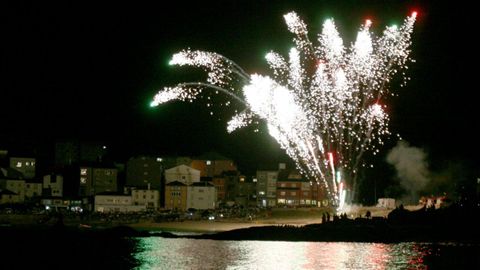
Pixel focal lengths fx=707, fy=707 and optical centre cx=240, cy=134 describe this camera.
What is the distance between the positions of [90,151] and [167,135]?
19.9 meters

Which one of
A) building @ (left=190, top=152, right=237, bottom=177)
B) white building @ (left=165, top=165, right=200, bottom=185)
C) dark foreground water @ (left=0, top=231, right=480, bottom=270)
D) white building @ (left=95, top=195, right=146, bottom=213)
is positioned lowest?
dark foreground water @ (left=0, top=231, right=480, bottom=270)

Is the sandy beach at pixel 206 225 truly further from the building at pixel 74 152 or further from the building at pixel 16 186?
the building at pixel 74 152

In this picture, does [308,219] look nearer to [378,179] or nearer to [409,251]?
[378,179]

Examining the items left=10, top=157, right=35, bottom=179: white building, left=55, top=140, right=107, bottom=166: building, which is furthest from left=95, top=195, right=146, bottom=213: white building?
left=55, top=140, right=107, bottom=166: building

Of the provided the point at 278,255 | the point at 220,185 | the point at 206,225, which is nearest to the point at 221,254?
the point at 278,255

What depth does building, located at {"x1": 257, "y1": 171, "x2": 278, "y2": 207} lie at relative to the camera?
10688 centimetres

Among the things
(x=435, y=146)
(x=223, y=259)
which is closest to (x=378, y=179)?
(x=435, y=146)

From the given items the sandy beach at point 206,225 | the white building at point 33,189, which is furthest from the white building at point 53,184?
the sandy beach at point 206,225

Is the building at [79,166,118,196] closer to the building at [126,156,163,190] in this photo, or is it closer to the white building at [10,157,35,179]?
the building at [126,156,163,190]

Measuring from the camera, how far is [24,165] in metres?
99.6

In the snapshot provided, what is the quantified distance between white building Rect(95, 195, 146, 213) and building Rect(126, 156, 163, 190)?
1258 cm

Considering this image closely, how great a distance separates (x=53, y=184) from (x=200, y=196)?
19.4 metres

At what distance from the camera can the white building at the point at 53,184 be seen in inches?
3659

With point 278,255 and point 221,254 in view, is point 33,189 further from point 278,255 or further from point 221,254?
point 278,255
